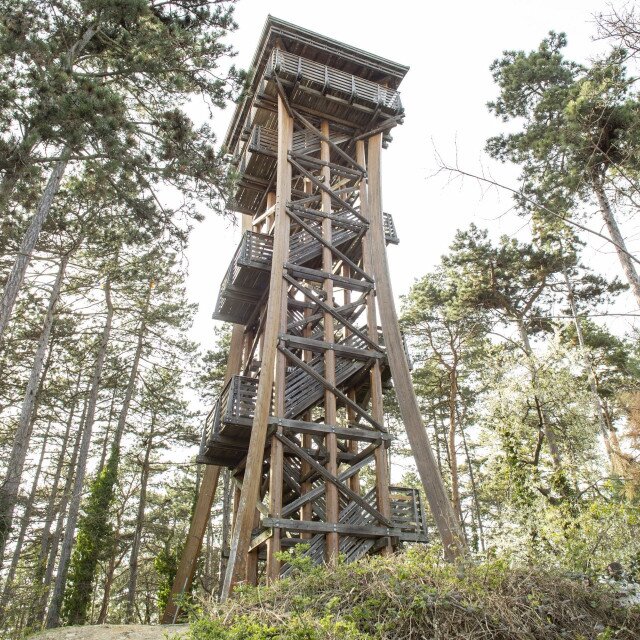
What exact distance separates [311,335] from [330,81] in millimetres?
6303

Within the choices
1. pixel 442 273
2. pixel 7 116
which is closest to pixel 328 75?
pixel 7 116

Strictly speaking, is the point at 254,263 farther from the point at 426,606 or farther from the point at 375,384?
the point at 426,606

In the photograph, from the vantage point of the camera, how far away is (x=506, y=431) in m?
14.6

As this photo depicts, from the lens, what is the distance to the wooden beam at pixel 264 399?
29.8ft

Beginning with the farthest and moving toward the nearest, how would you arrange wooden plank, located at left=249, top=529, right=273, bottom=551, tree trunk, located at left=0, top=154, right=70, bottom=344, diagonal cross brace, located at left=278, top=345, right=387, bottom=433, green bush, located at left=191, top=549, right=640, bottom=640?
1. diagonal cross brace, located at left=278, top=345, right=387, bottom=433
2. wooden plank, located at left=249, top=529, right=273, bottom=551
3. tree trunk, located at left=0, top=154, right=70, bottom=344
4. green bush, located at left=191, top=549, right=640, bottom=640

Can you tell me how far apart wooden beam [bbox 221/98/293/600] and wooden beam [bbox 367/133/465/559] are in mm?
2172

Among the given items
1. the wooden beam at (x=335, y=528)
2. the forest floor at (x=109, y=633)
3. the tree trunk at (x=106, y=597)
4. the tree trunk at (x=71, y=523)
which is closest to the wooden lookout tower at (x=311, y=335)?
the wooden beam at (x=335, y=528)

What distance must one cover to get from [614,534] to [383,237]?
8.30 metres

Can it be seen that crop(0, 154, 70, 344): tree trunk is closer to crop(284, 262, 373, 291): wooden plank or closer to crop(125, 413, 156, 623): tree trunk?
crop(284, 262, 373, 291): wooden plank

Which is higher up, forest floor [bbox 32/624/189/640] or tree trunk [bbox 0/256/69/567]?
tree trunk [bbox 0/256/69/567]

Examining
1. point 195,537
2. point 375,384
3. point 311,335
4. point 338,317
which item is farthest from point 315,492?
point 195,537

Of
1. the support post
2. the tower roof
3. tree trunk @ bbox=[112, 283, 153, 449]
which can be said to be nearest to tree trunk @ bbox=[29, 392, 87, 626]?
tree trunk @ bbox=[112, 283, 153, 449]

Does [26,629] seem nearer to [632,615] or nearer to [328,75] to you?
[632,615]

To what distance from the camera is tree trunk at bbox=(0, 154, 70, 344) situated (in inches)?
324
